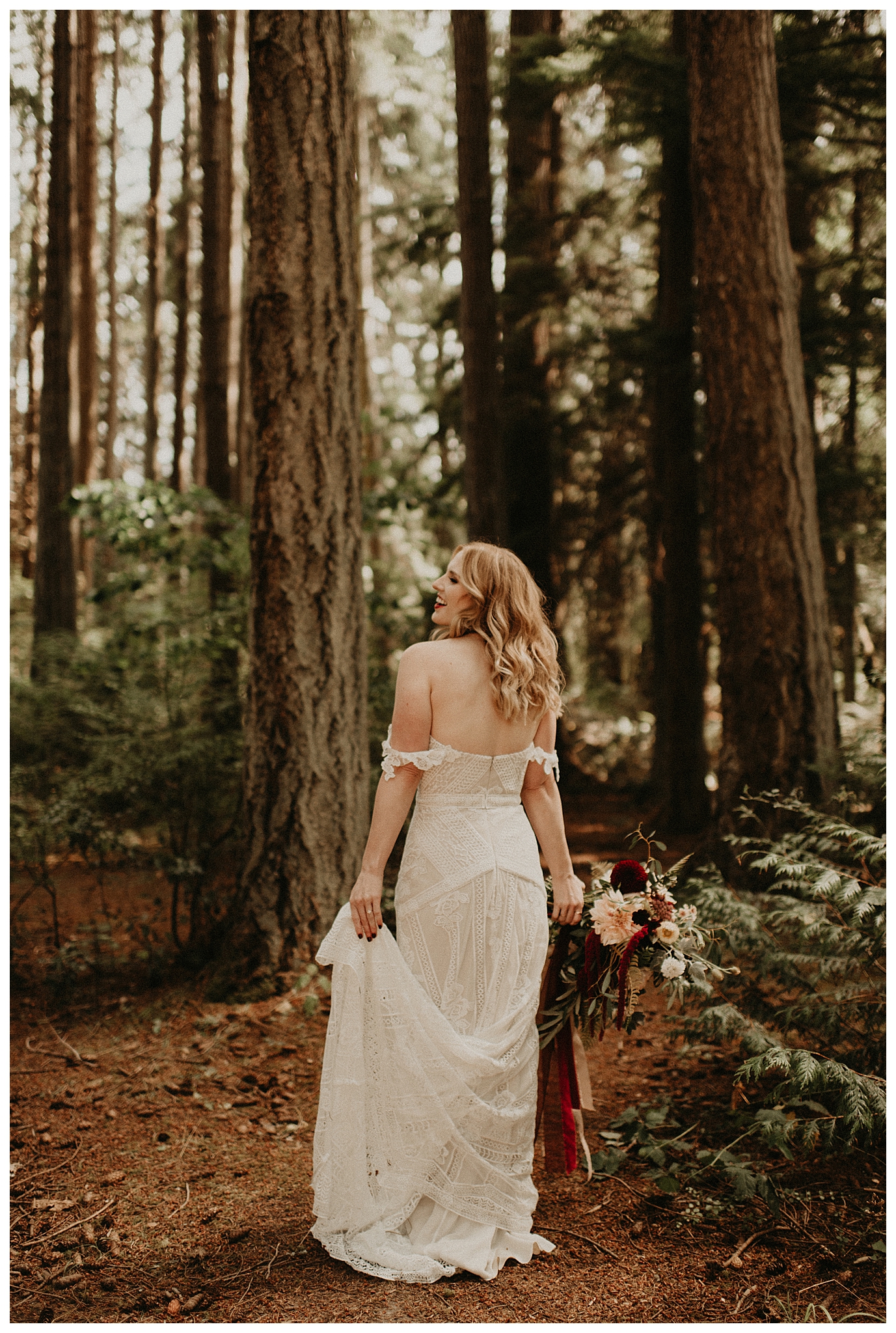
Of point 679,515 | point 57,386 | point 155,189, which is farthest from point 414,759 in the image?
point 155,189

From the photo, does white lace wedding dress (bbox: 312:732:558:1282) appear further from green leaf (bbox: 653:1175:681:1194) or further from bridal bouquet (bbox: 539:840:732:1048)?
green leaf (bbox: 653:1175:681:1194)

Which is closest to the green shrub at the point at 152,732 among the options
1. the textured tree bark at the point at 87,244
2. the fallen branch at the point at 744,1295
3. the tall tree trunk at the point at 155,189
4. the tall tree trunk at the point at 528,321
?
the fallen branch at the point at 744,1295

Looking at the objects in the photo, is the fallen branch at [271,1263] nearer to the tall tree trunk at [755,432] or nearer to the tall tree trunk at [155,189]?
the tall tree trunk at [755,432]

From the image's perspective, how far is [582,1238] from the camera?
357 centimetres

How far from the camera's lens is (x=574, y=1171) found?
13.4 ft

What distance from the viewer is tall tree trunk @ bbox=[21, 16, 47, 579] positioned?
21.0 m

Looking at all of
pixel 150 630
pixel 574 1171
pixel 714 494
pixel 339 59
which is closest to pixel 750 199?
pixel 714 494

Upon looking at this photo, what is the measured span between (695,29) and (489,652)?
6334mm

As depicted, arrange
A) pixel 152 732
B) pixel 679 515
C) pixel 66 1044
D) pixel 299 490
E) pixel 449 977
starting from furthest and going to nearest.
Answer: pixel 679 515 → pixel 152 732 → pixel 299 490 → pixel 66 1044 → pixel 449 977

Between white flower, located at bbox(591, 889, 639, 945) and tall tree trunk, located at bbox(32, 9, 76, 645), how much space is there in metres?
10.2

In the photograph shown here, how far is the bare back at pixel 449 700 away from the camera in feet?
11.2

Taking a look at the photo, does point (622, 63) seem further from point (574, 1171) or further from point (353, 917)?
point (574, 1171)

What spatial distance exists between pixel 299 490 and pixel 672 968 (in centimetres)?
378

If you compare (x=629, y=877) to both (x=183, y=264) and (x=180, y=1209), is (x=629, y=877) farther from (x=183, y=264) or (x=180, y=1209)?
(x=183, y=264)
